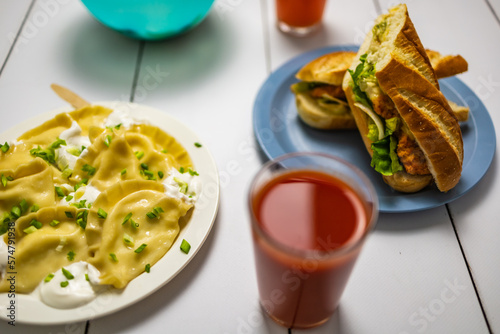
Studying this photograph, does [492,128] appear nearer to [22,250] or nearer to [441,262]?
[441,262]

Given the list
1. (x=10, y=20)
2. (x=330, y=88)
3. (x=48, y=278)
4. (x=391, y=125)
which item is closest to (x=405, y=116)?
(x=391, y=125)

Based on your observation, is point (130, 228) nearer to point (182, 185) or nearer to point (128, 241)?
point (128, 241)

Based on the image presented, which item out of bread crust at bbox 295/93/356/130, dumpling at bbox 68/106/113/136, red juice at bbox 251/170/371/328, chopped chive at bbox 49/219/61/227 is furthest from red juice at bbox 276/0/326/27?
chopped chive at bbox 49/219/61/227

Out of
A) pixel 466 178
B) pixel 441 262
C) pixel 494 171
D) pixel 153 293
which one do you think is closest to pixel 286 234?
pixel 153 293

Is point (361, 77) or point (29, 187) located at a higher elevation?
point (361, 77)

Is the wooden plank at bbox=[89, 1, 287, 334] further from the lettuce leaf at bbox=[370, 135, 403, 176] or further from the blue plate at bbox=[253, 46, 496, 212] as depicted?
the lettuce leaf at bbox=[370, 135, 403, 176]
